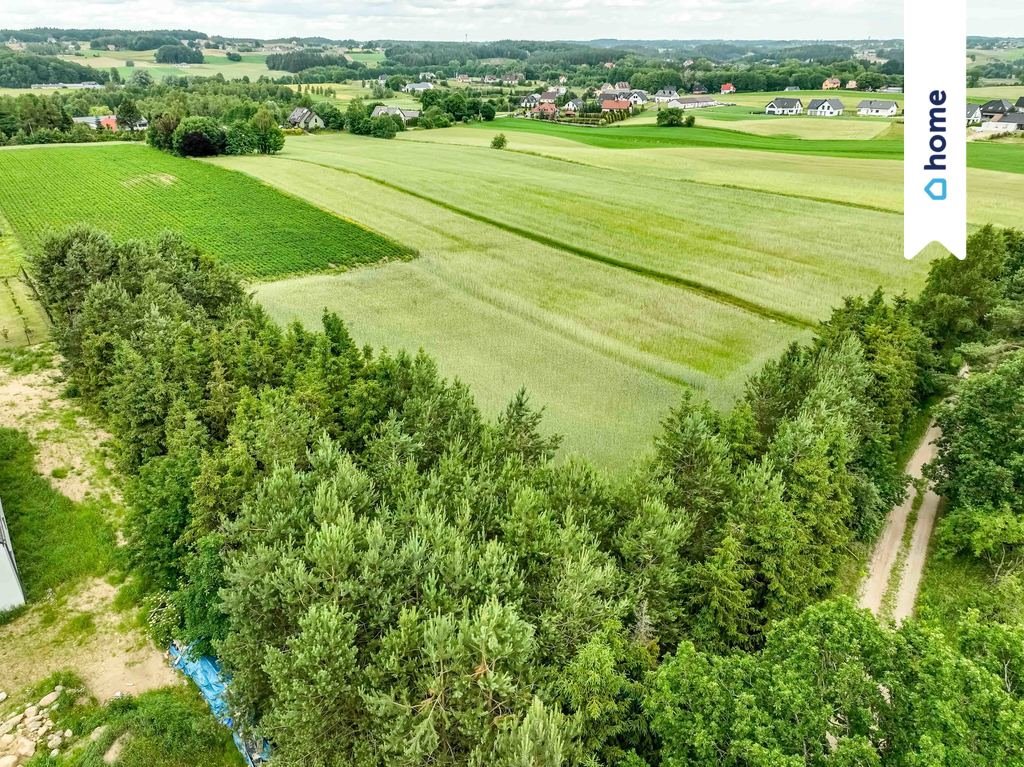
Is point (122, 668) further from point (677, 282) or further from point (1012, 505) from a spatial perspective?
point (677, 282)

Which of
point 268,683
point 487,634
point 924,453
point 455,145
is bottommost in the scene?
point 924,453

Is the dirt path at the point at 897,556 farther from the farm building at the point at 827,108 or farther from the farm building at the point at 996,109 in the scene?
the farm building at the point at 827,108

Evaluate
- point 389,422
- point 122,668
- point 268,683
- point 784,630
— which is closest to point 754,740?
point 784,630

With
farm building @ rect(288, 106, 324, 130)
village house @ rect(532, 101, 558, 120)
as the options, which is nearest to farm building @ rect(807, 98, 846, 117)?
village house @ rect(532, 101, 558, 120)

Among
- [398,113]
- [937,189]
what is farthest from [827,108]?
[937,189]

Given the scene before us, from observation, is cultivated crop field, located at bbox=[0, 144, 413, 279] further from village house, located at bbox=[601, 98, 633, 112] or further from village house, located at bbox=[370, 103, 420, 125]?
village house, located at bbox=[601, 98, 633, 112]

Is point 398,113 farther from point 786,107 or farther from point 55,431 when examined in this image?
point 55,431
